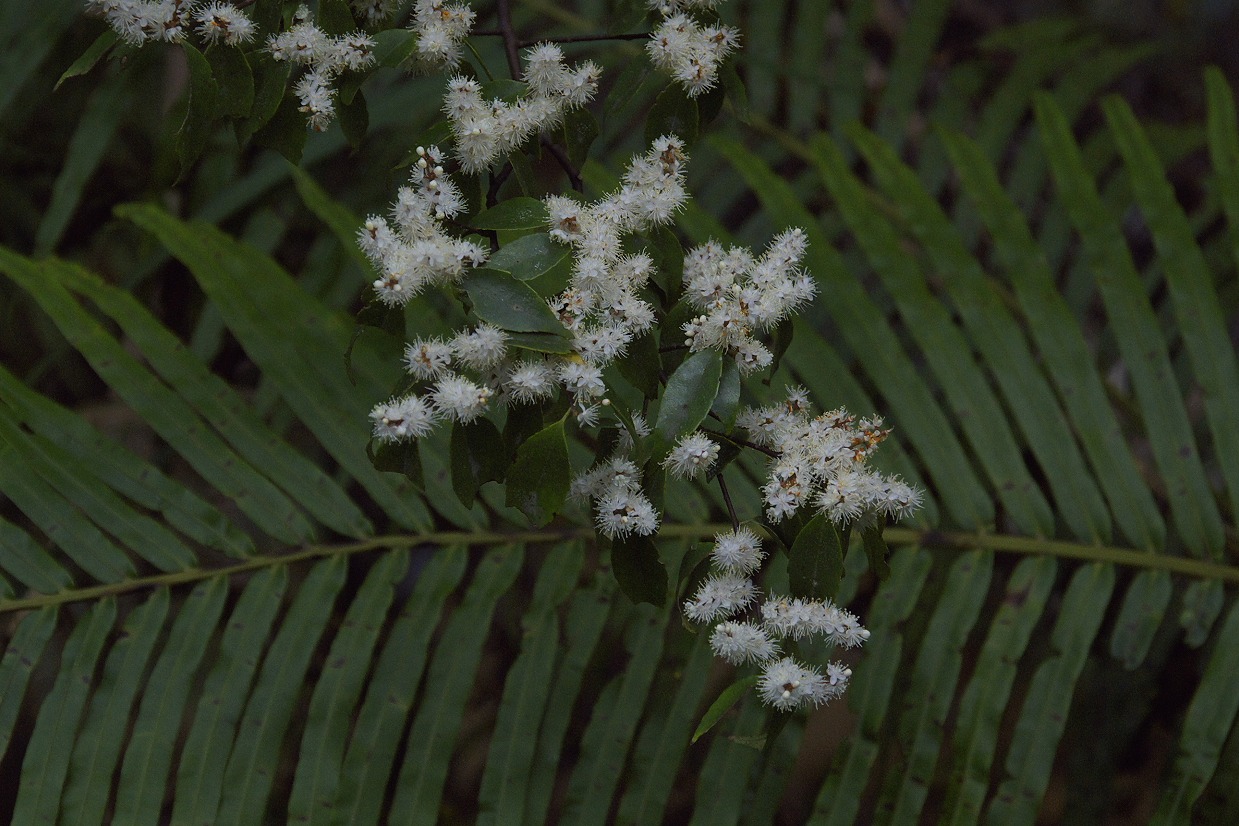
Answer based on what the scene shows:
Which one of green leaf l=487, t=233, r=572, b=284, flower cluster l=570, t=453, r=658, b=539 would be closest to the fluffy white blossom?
green leaf l=487, t=233, r=572, b=284

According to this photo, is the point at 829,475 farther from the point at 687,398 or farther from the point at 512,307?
the point at 512,307

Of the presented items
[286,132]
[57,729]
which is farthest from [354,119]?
[57,729]

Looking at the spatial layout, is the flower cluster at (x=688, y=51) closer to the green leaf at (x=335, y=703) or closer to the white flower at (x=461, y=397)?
the white flower at (x=461, y=397)

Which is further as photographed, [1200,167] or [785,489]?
[1200,167]

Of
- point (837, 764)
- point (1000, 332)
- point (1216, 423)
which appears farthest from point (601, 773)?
point (1216, 423)

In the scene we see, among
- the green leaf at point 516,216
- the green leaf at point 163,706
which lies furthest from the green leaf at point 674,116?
the green leaf at point 163,706

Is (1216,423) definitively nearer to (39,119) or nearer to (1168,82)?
(1168,82)
